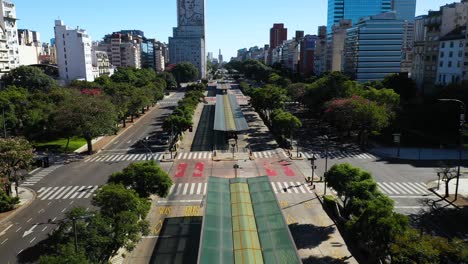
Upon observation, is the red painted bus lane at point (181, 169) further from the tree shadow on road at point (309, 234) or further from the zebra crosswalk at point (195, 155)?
the tree shadow on road at point (309, 234)

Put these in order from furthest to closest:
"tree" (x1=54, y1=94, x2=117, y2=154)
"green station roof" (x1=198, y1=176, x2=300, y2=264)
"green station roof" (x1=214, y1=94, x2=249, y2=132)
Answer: "green station roof" (x1=214, y1=94, x2=249, y2=132) < "tree" (x1=54, y1=94, x2=117, y2=154) < "green station roof" (x1=198, y1=176, x2=300, y2=264)

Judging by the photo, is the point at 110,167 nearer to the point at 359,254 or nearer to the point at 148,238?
the point at 148,238

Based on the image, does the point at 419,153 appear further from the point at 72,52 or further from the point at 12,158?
the point at 72,52

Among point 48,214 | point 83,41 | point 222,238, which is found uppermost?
point 83,41

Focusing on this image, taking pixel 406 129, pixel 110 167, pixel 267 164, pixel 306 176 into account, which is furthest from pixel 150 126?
pixel 406 129

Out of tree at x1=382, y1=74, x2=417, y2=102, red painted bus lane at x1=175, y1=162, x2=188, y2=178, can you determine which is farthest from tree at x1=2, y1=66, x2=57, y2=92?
tree at x1=382, y1=74, x2=417, y2=102

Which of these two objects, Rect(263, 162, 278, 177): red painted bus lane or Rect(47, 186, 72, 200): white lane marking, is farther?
Rect(263, 162, 278, 177): red painted bus lane

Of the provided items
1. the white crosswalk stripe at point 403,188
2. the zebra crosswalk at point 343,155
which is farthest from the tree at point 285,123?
the white crosswalk stripe at point 403,188

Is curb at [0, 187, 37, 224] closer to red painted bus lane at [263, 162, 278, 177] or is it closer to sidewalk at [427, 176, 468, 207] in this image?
red painted bus lane at [263, 162, 278, 177]
